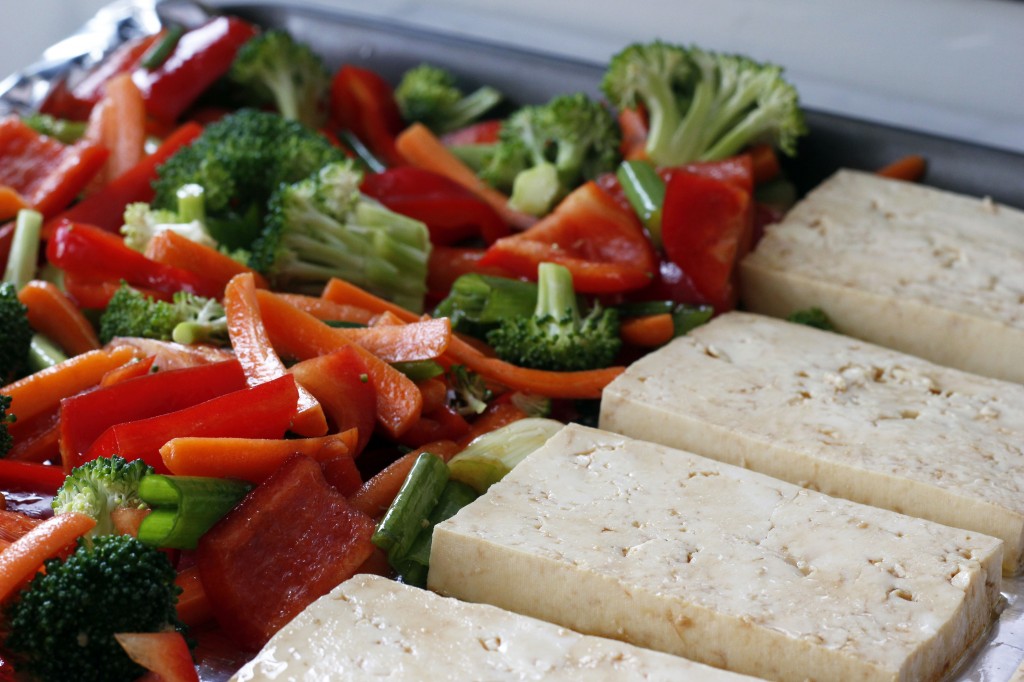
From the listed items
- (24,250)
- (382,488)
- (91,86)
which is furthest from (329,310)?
(91,86)

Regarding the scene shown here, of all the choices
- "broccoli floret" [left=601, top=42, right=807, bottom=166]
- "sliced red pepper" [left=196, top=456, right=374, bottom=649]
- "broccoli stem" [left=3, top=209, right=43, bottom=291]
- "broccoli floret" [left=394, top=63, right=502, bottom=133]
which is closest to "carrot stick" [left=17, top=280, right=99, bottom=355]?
"broccoli stem" [left=3, top=209, right=43, bottom=291]

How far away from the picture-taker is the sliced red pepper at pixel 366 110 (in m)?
4.62

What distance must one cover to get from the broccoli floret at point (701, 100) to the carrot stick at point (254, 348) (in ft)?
5.37

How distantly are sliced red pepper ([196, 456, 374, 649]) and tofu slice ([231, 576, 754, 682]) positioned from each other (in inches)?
6.2

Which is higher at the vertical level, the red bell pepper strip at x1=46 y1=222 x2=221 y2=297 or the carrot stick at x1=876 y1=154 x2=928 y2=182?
the carrot stick at x1=876 y1=154 x2=928 y2=182

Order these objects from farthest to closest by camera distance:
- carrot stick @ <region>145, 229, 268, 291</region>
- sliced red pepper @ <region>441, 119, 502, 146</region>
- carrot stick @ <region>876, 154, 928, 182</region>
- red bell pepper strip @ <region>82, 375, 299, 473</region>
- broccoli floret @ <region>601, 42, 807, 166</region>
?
sliced red pepper @ <region>441, 119, 502, 146</region> < carrot stick @ <region>876, 154, 928, 182</region> < broccoli floret @ <region>601, 42, 807, 166</region> < carrot stick @ <region>145, 229, 268, 291</region> < red bell pepper strip @ <region>82, 375, 299, 473</region>

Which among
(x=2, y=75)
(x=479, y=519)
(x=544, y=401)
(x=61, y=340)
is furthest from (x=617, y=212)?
(x=2, y=75)

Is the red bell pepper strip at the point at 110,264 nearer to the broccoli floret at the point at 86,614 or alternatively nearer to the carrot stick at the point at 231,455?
the carrot stick at the point at 231,455

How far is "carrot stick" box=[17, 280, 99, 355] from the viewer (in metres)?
3.26

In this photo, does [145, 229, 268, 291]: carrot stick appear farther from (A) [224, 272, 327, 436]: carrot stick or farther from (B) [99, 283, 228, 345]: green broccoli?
(A) [224, 272, 327, 436]: carrot stick

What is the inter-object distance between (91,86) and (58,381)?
2.20 metres

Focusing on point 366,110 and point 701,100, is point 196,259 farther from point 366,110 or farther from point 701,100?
point 701,100

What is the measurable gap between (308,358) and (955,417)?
162 cm

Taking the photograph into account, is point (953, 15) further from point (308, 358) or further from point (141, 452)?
point (141, 452)
